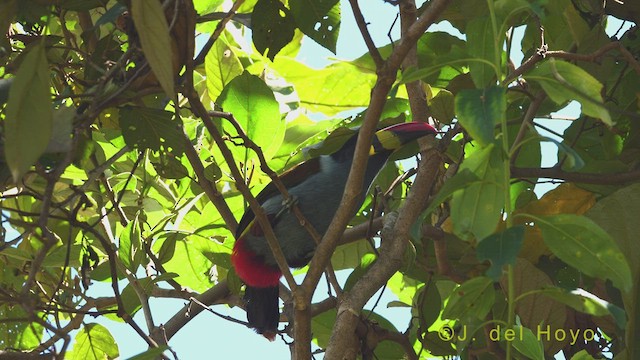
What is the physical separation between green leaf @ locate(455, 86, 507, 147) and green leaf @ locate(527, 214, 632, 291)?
0.64 feet

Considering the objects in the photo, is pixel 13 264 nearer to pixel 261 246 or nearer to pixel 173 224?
pixel 173 224

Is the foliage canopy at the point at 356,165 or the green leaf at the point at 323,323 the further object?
the green leaf at the point at 323,323

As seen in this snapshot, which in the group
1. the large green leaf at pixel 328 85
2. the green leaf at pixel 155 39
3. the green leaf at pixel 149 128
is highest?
the large green leaf at pixel 328 85

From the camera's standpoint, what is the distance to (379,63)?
1.88 m

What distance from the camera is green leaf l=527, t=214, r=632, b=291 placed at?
134cm

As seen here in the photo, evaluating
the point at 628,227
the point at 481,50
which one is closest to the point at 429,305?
the point at 628,227

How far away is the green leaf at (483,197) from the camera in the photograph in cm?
137

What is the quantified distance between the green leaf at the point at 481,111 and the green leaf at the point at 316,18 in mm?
883

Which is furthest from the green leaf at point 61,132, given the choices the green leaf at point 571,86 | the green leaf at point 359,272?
the green leaf at point 359,272

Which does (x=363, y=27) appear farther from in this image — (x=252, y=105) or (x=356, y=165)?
(x=252, y=105)

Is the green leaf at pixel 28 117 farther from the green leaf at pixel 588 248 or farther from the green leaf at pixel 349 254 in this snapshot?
the green leaf at pixel 349 254

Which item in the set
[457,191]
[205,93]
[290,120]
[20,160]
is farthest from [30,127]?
[205,93]

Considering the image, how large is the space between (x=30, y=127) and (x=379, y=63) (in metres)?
0.86

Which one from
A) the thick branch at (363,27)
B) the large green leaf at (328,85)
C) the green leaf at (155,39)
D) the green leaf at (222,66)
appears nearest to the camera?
the green leaf at (155,39)
